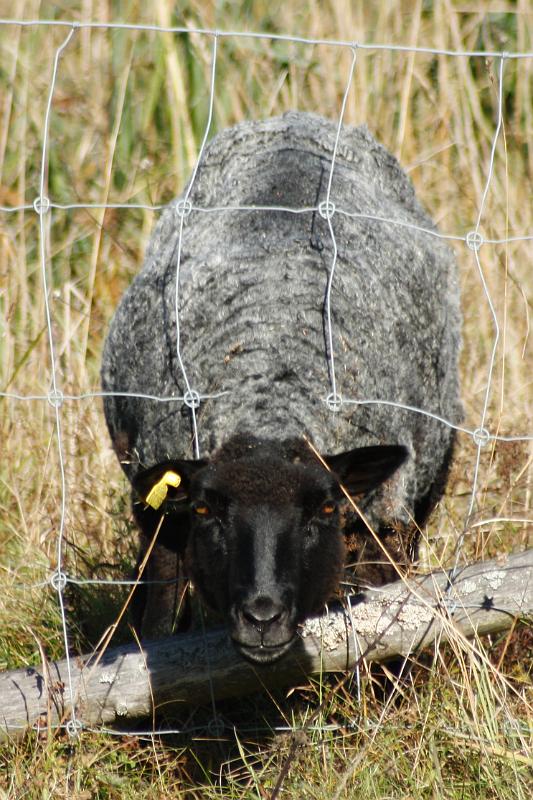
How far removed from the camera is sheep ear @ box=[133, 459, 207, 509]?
3.29 metres

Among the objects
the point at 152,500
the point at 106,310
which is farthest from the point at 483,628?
the point at 106,310

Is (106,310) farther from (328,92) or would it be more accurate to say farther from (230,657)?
(230,657)

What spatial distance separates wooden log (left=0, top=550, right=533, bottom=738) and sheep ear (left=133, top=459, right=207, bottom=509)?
0.43m

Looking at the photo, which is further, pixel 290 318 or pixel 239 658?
pixel 290 318

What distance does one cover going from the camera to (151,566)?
12.7 ft

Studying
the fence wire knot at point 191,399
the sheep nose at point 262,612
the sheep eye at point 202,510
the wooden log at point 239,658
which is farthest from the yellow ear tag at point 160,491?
the sheep nose at point 262,612

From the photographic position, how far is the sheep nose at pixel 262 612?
9.34 ft

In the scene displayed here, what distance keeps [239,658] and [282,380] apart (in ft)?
2.97

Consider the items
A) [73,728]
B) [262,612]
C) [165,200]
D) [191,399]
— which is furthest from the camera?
[165,200]

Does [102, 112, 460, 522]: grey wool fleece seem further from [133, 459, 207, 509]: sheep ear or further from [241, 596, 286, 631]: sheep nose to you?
[241, 596, 286, 631]: sheep nose

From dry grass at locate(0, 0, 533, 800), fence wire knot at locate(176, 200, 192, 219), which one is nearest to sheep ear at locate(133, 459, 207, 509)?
dry grass at locate(0, 0, 533, 800)

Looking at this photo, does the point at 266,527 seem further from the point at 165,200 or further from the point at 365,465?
the point at 165,200

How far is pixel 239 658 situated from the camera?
10.9 feet

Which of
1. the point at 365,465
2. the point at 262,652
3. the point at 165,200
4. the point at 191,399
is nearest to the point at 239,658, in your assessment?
the point at 262,652
